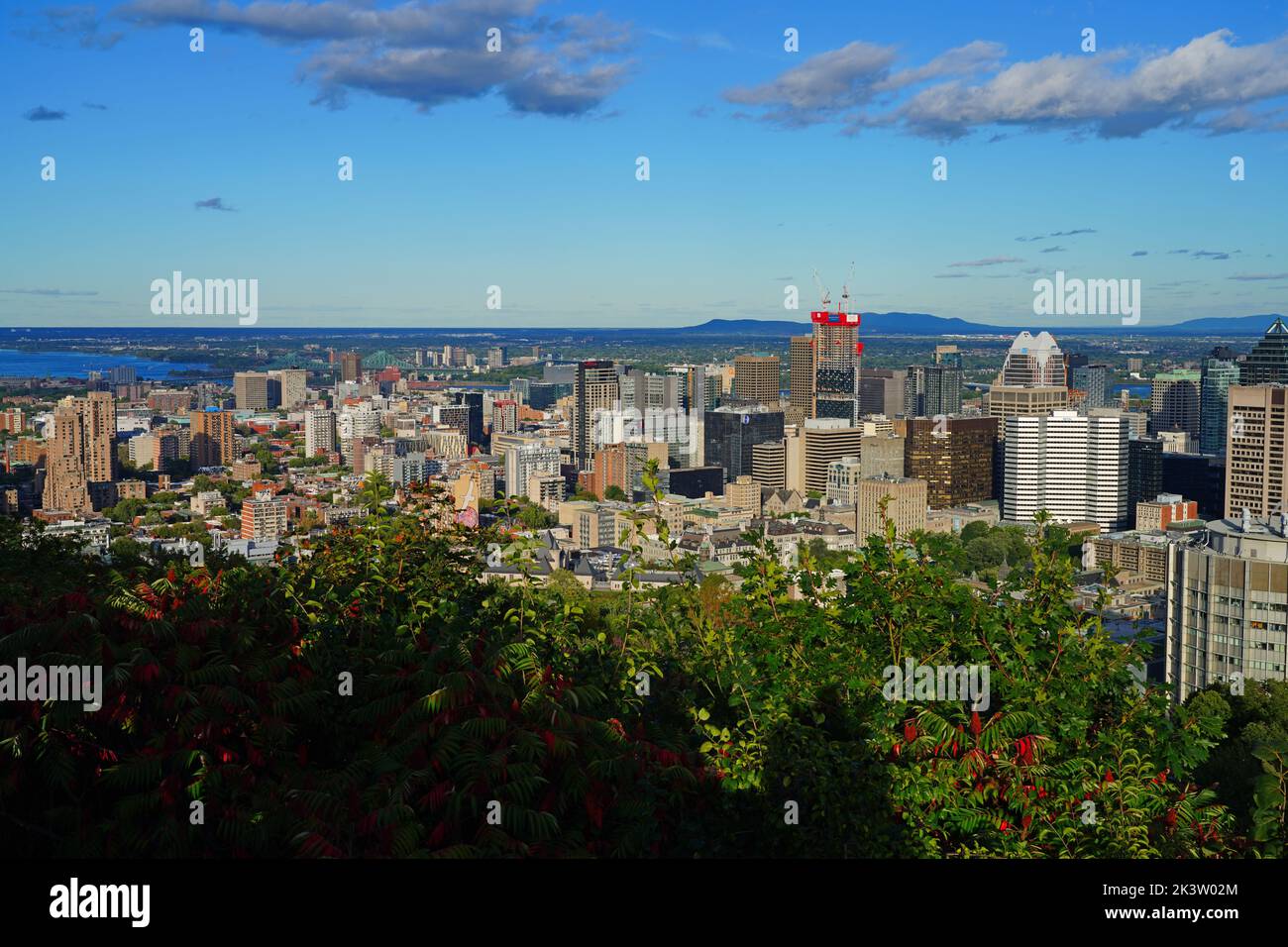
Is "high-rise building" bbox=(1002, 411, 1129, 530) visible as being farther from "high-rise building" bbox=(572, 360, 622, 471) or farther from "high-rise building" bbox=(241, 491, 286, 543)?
"high-rise building" bbox=(241, 491, 286, 543)

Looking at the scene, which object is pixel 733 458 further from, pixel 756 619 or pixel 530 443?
pixel 756 619

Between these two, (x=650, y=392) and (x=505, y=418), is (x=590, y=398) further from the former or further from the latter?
(x=505, y=418)

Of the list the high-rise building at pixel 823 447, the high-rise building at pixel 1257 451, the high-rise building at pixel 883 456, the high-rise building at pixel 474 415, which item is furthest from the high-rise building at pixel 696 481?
the high-rise building at pixel 1257 451

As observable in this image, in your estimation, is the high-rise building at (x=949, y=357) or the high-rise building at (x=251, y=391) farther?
the high-rise building at (x=949, y=357)


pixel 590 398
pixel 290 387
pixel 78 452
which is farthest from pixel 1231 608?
pixel 290 387

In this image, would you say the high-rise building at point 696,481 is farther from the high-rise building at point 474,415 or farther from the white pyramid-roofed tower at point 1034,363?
the white pyramid-roofed tower at point 1034,363

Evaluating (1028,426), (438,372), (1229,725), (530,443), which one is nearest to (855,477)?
(1028,426)

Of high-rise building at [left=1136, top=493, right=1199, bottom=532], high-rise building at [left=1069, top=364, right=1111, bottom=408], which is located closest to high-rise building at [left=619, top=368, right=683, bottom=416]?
high-rise building at [left=1069, top=364, right=1111, bottom=408]
